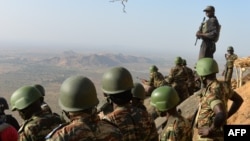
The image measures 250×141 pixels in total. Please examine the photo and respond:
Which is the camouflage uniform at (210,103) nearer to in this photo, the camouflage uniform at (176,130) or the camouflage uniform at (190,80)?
the camouflage uniform at (176,130)

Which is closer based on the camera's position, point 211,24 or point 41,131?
point 41,131

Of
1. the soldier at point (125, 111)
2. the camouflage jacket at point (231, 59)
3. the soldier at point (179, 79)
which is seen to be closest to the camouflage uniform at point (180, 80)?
the soldier at point (179, 79)

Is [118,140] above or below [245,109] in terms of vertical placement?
above

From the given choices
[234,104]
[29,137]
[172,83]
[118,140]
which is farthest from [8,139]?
[172,83]

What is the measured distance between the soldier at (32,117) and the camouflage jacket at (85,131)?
1.46 metres

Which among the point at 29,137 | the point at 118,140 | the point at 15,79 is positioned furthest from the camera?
the point at 15,79

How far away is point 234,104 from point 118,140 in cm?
306

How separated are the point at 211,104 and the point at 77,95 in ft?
8.04

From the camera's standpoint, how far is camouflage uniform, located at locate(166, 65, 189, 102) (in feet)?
42.4

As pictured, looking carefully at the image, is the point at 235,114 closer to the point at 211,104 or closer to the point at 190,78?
the point at 190,78

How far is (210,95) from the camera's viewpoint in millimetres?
5504

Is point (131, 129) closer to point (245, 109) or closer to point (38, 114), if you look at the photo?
point (38, 114)

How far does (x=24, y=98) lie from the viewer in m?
5.12

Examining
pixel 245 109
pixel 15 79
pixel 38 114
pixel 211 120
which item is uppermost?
pixel 38 114
